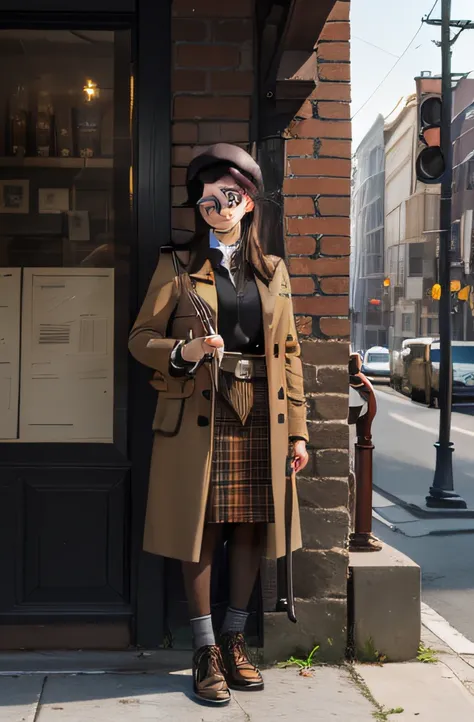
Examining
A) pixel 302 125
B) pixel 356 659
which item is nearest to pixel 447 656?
pixel 356 659

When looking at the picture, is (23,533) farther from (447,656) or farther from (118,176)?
(447,656)

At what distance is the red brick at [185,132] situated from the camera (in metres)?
4.08

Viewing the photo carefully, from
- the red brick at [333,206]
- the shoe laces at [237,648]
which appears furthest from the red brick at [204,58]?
the shoe laces at [237,648]

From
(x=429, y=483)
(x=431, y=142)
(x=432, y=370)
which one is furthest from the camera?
(x=432, y=370)

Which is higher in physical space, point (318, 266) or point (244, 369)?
point (318, 266)

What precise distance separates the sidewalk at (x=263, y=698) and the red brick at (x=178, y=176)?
210 centimetres

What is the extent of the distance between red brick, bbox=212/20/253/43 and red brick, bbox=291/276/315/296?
1068mm

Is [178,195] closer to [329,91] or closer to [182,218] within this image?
[182,218]

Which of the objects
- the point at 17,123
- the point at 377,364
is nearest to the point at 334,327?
the point at 17,123

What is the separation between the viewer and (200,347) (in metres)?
3.42

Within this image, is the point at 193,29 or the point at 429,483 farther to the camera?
the point at 429,483

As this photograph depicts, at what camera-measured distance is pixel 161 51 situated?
411cm

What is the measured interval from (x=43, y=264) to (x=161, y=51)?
109 centimetres

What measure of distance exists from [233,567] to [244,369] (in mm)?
810
